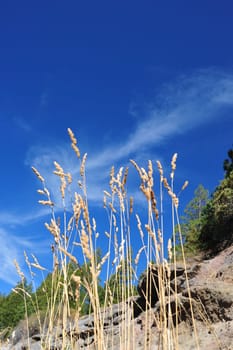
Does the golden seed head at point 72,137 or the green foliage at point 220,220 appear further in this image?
the green foliage at point 220,220

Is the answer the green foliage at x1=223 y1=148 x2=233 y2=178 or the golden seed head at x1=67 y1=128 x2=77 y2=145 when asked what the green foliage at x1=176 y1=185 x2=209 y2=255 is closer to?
the green foliage at x1=223 y1=148 x2=233 y2=178

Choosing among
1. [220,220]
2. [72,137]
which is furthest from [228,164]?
[72,137]

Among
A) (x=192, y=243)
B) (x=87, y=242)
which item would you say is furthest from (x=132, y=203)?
(x=192, y=243)

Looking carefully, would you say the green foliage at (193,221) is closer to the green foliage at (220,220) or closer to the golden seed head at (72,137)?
the green foliage at (220,220)

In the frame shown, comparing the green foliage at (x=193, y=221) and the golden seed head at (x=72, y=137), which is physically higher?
the green foliage at (x=193, y=221)

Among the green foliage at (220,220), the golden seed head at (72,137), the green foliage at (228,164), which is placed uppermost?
the green foliage at (228,164)

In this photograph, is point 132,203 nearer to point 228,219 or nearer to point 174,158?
point 174,158

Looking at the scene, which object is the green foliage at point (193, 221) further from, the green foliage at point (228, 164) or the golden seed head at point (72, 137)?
the golden seed head at point (72, 137)

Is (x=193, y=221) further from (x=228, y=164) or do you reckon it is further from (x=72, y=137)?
(x=72, y=137)

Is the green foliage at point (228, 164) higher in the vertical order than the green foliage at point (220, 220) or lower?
higher

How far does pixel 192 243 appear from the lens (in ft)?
59.8

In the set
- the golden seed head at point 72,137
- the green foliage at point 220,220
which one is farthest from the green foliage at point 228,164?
the golden seed head at point 72,137

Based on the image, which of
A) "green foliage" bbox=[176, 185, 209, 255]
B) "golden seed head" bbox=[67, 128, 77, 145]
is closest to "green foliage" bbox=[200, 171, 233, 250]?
"green foliage" bbox=[176, 185, 209, 255]

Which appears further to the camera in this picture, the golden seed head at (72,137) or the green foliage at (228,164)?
the green foliage at (228,164)
